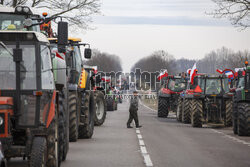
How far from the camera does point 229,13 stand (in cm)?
2539

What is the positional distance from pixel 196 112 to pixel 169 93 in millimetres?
8484

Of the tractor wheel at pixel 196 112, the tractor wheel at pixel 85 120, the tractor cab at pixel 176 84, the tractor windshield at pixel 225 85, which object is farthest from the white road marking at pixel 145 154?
the tractor cab at pixel 176 84

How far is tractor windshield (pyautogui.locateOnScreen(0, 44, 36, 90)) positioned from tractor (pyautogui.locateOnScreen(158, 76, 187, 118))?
24.4 meters

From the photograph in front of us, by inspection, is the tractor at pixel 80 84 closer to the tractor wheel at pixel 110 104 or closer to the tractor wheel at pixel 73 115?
the tractor wheel at pixel 73 115

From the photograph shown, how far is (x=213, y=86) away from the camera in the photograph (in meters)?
27.5

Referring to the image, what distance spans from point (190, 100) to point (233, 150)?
11.7 metres

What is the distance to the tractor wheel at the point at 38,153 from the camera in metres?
8.69

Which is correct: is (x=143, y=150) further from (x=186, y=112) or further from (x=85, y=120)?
(x=186, y=112)

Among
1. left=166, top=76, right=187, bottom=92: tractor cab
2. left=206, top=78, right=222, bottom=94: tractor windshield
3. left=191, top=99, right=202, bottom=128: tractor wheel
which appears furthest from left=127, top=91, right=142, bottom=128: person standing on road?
left=166, top=76, right=187, bottom=92: tractor cab

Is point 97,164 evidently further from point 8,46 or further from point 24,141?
point 8,46

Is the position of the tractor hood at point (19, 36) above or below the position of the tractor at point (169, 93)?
above

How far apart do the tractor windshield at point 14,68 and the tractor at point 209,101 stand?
16600mm

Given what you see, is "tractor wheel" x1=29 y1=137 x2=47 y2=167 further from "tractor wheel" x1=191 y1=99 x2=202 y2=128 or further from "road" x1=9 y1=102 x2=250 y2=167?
"tractor wheel" x1=191 y1=99 x2=202 y2=128

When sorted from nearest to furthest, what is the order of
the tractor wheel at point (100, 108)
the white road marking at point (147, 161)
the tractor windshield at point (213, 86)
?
1. the white road marking at point (147, 161)
2. the tractor wheel at point (100, 108)
3. the tractor windshield at point (213, 86)
